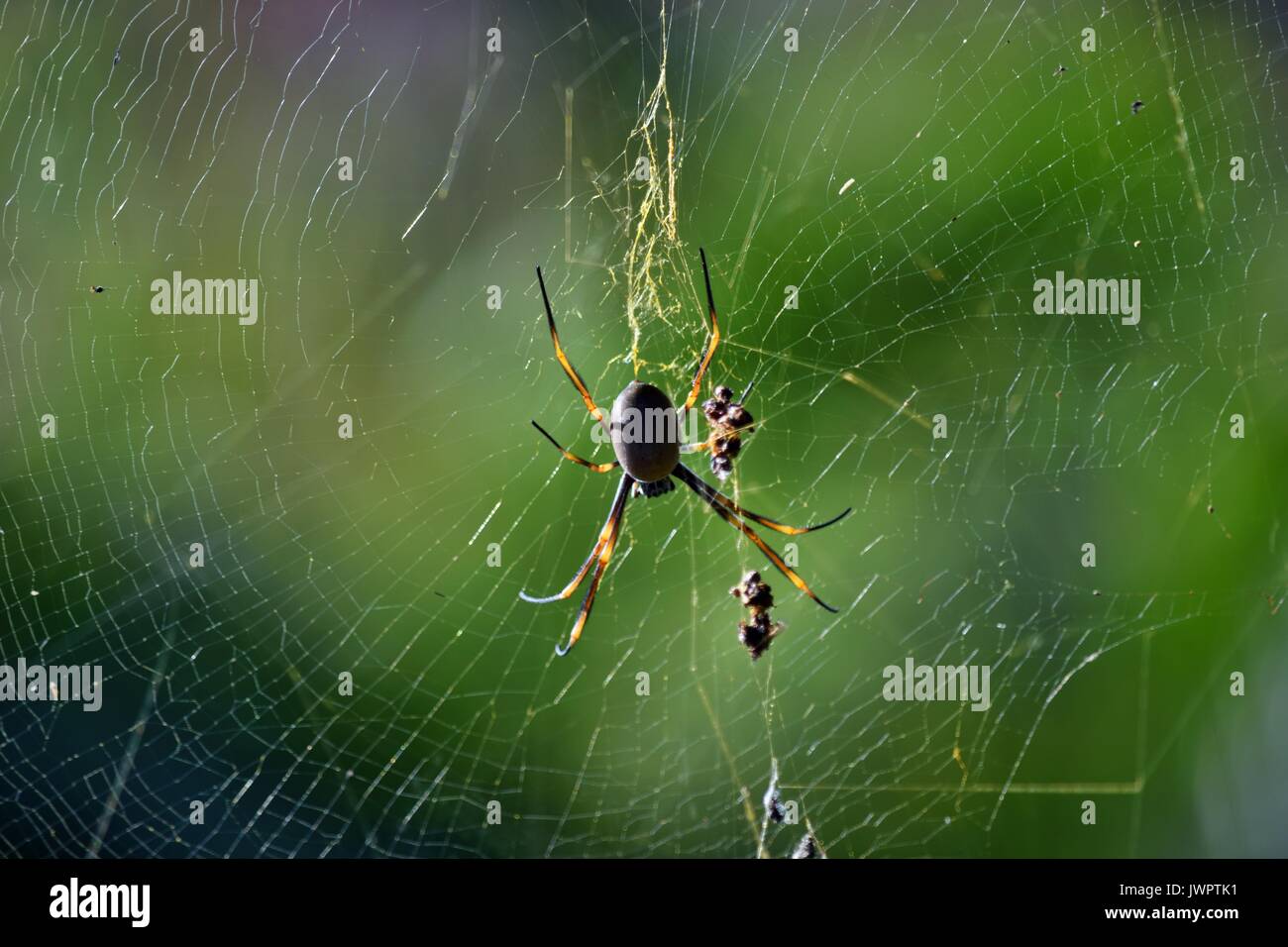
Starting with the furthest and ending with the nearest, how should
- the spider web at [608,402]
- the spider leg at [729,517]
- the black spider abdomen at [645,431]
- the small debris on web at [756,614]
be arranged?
the spider web at [608,402], the spider leg at [729,517], the black spider abdomen at [645,431], the small debris on web at [756,614]

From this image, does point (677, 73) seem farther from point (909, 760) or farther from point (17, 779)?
point (17, 779)

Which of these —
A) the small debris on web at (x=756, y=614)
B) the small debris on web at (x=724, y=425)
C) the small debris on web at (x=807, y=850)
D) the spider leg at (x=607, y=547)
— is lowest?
the small debris on web at (x=807, y=850)

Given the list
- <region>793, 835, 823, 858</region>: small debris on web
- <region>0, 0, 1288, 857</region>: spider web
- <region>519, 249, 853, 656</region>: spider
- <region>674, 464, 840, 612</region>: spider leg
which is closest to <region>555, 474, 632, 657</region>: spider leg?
<region>519, 249, 853, 656</region>: spider

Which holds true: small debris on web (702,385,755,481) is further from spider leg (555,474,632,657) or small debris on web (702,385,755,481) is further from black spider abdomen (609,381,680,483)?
spider leg (555,474,632,657)

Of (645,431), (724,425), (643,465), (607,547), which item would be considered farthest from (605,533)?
(724,425)

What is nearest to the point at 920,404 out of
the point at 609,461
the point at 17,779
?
the point at 609,461

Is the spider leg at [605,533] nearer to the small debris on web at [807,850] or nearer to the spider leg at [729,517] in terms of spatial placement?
the spider leg at [729,517]

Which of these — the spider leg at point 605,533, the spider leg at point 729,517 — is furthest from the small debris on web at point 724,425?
the spider leg at point 605,533

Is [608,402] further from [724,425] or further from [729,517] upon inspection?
[724,425]
